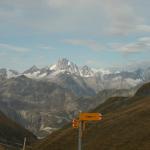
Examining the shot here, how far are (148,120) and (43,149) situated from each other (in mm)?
29168

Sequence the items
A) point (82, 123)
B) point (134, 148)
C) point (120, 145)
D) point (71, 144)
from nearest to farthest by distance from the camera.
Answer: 1. point (82, 123)
2. point (134, 148)
3. point (120, 145)
4. point (71, 144)

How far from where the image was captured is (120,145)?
3056 inches

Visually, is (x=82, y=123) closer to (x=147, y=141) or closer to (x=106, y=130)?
(x=147, y=141)

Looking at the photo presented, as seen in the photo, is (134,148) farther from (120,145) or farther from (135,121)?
(135,121)

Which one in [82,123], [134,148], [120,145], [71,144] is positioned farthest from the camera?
[71,144]

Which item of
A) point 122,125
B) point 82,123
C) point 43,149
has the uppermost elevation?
point 82,123

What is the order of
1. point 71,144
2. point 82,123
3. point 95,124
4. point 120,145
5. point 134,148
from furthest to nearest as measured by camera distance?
1. point 95,124
2. point 71,144
3. point 120,145
4. point 134,148
5. point 82,123

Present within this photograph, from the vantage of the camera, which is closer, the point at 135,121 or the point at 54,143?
the point at 135,121

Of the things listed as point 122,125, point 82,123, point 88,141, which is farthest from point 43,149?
point 82,123

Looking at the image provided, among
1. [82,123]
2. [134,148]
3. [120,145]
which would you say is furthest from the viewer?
[120,145]

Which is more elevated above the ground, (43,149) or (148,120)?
(148,120)

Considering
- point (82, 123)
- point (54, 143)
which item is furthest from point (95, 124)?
point (82, 123)

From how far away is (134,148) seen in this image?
72312mm

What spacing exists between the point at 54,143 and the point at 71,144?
743 centimetres
